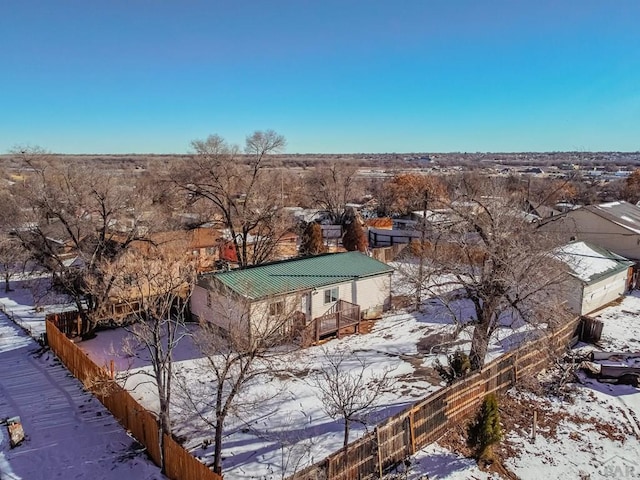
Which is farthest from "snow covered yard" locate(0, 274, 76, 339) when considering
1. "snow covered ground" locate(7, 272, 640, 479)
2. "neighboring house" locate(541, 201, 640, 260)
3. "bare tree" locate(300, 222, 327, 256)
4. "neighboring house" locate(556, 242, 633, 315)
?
"neighboring house" locate(541, 201, 640, 260)

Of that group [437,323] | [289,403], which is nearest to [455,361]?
[289,403]

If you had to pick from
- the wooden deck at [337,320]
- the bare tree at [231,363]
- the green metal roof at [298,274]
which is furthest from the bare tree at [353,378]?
the green metal roof at [298,274]

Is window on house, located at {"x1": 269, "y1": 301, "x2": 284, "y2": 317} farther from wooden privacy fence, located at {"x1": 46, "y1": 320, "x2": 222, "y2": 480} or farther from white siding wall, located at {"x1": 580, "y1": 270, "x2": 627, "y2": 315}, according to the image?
white siding wall, located at {"x1": 580, "y1": 270, "x2": 627, "y2": 315}

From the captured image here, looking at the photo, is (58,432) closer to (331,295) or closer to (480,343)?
(331,295)

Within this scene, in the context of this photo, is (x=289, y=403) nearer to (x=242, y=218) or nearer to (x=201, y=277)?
(x=201, y=277)

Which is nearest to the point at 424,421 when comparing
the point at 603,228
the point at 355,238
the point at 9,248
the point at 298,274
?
the point at 298,274
